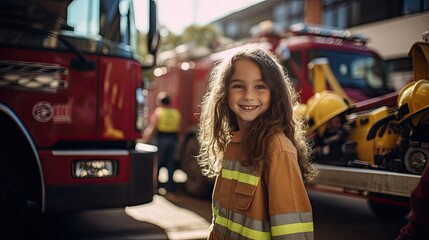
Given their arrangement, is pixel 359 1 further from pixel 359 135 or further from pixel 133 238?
pixel 133 238

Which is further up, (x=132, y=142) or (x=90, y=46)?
(x=90, y=46)

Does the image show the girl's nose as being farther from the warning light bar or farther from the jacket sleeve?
the warning light bar

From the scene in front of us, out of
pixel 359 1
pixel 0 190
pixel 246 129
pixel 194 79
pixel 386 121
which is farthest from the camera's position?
pixel 359 1

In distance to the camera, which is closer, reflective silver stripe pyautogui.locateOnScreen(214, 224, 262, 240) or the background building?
reflective silver stripe pyautogui.locateOnScreen(214, 224, 262, 240)

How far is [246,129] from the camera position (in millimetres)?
1999

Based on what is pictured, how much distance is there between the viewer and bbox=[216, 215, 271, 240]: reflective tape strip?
5.86 ft

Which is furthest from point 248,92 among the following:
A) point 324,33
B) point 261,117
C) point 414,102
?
point 324,33

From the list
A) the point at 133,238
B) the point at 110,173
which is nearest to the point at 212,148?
the point at 110,173

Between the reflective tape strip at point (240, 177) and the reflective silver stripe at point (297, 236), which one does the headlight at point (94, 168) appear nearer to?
the reflective tape strip at point (240, 177)

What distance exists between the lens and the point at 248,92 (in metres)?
1.94

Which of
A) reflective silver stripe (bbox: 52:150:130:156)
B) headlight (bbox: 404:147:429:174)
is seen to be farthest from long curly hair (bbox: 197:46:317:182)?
reflective silver stripe (bbox: 52:150:130:156)

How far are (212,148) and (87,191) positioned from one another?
6.01 ft

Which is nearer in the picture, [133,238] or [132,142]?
[132,142]

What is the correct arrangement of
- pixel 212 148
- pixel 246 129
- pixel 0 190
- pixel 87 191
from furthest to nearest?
pixel 87 191 < pixel 0 190 < pixel 212 148 < pixel 246 129
